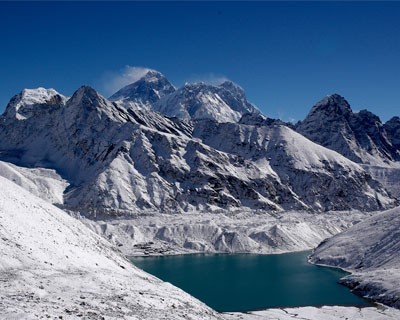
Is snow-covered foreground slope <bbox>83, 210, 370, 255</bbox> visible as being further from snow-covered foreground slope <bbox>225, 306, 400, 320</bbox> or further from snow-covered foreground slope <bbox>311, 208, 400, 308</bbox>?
snow-covered foreground slope <bbox>225, 306, 400, 320</bbox>

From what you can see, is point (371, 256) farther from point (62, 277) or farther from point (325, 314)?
point (62, 277)

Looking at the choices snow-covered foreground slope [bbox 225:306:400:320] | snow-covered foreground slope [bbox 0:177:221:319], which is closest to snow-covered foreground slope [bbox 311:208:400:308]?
snow-covered foreground slope [bbox 225:306:400:320]

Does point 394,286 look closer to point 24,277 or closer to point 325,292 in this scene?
point 325,292

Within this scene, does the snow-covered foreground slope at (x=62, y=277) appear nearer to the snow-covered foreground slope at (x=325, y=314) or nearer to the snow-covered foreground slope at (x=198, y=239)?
the snow-covered foreground slope at (x=325, y=314)

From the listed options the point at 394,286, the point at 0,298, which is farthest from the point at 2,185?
the point at 394,286

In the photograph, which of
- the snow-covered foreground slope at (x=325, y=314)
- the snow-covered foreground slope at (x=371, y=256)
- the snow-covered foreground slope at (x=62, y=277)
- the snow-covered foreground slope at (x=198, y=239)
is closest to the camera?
the snow-covered foreground slope at (x=62, y=277)

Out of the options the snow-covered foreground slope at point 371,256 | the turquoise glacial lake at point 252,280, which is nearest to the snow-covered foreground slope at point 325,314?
the turquoise glacial lake at point 252,280

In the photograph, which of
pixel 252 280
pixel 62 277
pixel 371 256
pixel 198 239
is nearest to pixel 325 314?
pixel 252 280
